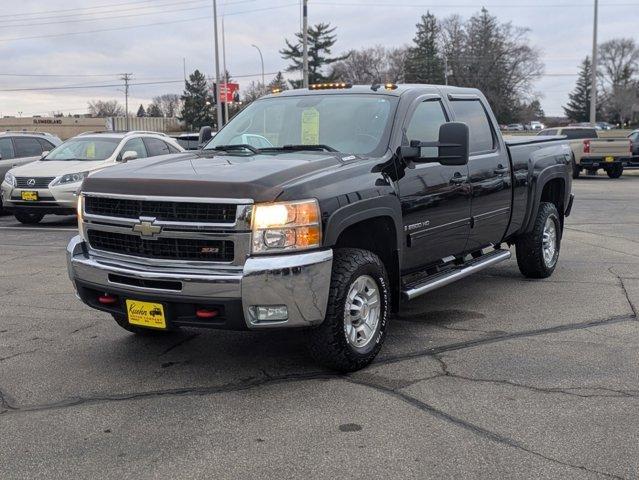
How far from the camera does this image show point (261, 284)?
418cm

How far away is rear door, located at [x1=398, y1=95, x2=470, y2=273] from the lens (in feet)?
17.7

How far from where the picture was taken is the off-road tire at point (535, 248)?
7.70 metres

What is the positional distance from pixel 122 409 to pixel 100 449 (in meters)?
0.55

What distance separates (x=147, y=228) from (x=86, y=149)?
32.8 ft

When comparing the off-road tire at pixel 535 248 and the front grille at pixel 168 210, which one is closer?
the front grille at pixel 168 210

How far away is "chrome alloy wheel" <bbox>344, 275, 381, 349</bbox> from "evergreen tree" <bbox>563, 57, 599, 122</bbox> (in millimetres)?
115586

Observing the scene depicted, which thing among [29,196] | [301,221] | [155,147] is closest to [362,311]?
[301,221]

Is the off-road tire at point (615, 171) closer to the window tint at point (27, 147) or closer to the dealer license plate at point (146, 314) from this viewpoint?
the window tint at point (27, 147)

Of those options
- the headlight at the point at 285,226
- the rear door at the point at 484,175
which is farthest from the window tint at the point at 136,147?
the headlight at the point at 285,226

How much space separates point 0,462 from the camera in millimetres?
3559

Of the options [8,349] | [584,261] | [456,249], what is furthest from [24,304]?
[584,261]

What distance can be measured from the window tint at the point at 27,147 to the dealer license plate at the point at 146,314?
12.2m

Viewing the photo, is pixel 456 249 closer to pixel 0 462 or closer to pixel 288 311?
pixel 288 311

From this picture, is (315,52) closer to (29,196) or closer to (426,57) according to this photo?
(426,57)
